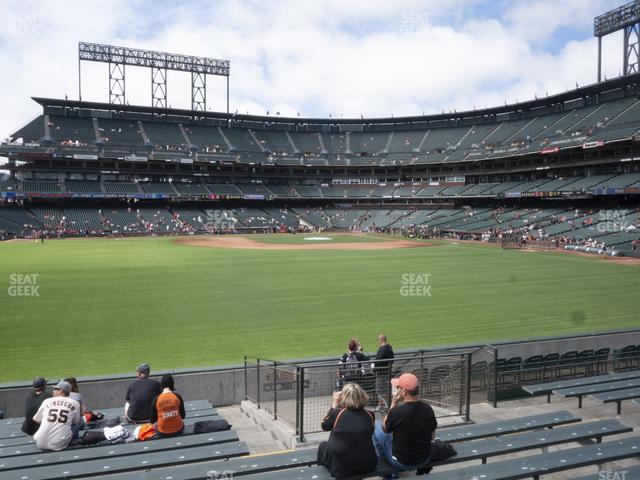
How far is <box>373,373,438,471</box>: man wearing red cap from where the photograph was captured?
5.62 metres

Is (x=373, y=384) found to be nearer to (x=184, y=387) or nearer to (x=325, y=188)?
(x=184, y=387)

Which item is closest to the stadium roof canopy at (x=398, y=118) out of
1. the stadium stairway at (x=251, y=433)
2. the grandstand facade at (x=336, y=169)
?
the grandstand facade at (x=336, y=169)

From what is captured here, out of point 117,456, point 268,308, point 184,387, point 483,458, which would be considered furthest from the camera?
point 268,308

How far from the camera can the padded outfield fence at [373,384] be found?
352 inches

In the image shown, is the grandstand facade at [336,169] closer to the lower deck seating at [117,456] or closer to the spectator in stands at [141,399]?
the spectator in stands at [141,399]

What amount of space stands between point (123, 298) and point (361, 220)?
72.2 metres

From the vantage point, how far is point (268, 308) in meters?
22.5

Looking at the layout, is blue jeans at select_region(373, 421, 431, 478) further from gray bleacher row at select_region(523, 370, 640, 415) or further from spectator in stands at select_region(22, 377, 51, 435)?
spectator in stands at select_region(22, 377, 51, 435)

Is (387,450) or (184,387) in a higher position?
(387,450)

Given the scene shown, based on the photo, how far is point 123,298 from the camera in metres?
24.4

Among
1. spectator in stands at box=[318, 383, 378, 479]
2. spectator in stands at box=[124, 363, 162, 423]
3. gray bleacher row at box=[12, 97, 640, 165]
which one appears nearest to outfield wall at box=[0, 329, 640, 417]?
spectator in stands at box=[124, 363, 162, 423]

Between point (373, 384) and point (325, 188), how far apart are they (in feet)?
315

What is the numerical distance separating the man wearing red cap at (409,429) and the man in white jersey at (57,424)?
465 cm

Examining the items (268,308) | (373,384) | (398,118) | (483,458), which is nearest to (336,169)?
(398,118)
